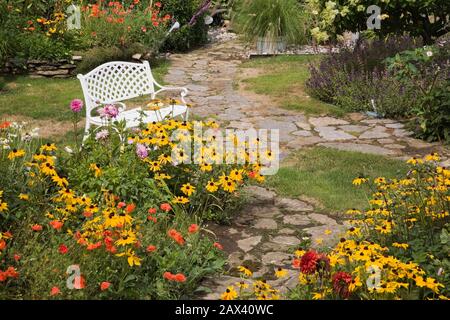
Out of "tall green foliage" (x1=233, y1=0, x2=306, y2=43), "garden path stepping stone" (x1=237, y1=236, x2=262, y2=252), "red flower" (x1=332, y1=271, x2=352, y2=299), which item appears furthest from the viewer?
"tall green foliage" (x1=233, y1=0, x2=306, y2=43)

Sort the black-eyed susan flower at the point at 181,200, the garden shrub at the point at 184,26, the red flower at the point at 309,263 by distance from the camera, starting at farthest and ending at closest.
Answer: the garden shrub at the point at 184,26 < the black-eyed susan flower at the point at 181,200 < the red flower at the point at 309,263

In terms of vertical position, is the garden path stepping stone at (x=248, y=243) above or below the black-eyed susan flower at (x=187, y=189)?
below

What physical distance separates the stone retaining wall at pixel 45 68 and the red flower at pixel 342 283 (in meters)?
7.45

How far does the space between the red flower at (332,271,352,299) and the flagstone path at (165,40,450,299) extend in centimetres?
69

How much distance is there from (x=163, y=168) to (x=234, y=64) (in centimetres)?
635

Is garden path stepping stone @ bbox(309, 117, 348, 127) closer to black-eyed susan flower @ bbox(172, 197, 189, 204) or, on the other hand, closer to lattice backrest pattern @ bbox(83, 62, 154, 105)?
lattice backrest pattern @ bbox(83, 62, 154, 105)

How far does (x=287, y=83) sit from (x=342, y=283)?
6.59 metres

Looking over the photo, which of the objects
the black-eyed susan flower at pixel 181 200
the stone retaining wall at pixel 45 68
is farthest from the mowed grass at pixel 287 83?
the black-eyed susan flower at pixel 181 200

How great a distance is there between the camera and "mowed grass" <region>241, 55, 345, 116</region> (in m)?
9.00

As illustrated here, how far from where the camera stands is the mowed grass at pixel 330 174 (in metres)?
5.96

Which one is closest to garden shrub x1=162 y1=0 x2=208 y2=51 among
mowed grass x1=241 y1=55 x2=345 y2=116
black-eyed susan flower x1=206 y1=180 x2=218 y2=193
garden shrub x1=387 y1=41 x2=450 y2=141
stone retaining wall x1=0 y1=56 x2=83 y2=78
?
mowed grass x1=241 y1=55 x2=345 y2=116

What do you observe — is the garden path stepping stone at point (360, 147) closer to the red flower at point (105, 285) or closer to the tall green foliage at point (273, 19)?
the red flower at point (105, 285)

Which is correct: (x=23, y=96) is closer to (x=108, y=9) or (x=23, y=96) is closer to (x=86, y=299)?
(x=108, y=9)

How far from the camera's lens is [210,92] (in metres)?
9.76
